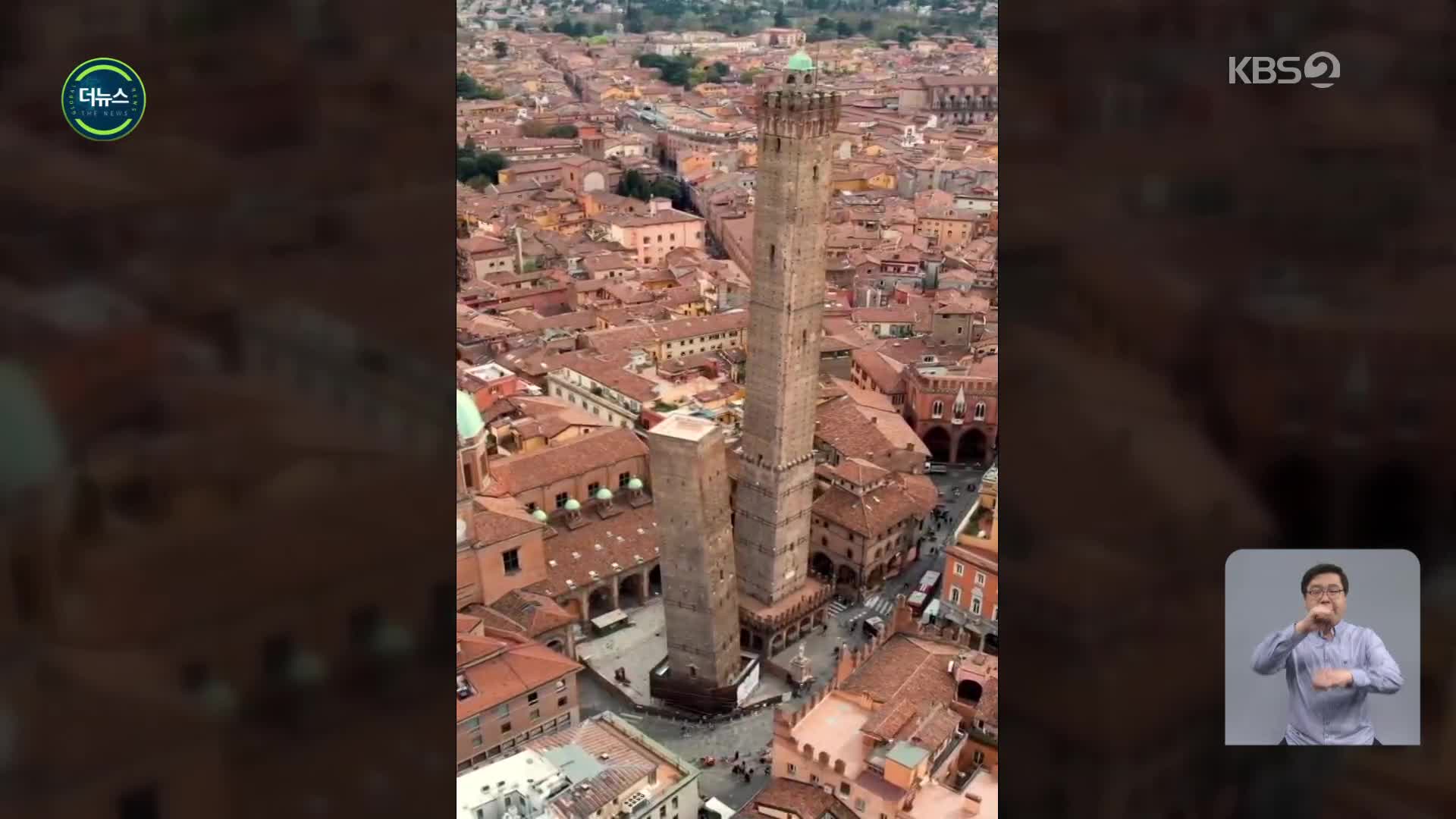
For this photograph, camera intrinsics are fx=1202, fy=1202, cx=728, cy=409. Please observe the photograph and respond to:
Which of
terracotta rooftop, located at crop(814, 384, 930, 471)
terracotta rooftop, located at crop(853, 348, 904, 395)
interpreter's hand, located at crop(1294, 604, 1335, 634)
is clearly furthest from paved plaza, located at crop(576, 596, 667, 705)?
interpreter's hand, located at crop(1294, 604, 1335, 634)

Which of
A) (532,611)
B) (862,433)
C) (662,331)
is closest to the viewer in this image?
(532,611)

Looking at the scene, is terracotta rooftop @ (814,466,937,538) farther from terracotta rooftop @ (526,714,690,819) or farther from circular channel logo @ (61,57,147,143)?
circular channel logo @ (61,57,147,143)

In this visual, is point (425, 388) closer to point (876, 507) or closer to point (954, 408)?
point (876, 507)

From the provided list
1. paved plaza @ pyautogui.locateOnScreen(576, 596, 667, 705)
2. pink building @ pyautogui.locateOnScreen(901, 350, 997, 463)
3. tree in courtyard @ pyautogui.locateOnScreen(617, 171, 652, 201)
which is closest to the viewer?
paved plaza @ pyautogui.locateOnScreen(576, 596, 667, 705)

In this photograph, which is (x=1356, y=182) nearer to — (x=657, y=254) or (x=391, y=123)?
(x=391, y=123)

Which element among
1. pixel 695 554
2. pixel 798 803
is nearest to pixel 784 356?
pixel 695 554

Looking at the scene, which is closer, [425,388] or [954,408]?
[425,388]

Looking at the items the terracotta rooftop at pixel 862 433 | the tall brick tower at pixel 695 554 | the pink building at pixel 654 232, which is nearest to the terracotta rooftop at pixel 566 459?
the terracotta rooftop at pixel 862 433
